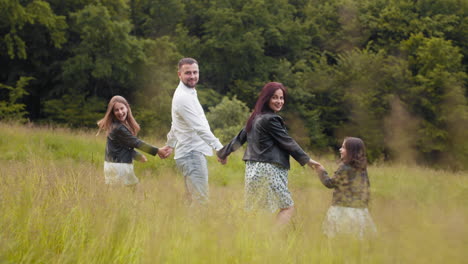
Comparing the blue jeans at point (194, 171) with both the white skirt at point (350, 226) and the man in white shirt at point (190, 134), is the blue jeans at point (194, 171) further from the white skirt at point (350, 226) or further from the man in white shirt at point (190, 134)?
the white skirt at point (350, 226)

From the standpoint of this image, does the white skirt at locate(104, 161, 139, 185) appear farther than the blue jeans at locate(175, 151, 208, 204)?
Yes

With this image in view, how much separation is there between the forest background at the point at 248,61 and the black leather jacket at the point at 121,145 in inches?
803

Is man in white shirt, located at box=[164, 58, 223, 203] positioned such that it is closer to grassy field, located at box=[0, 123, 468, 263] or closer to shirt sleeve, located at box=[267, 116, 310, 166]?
shirt sleeve, located at box=[267, 116, 310, 166]

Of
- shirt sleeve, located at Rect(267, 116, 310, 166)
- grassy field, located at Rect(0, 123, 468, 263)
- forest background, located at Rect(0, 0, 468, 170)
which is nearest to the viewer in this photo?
grassy field, located at Rect(0, 123, 468, 263)

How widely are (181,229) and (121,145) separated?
2.58m

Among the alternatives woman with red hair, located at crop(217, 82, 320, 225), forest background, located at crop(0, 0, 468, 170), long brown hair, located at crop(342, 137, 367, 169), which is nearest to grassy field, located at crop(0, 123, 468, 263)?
woman with red hair, located at crop(217, 82, 320, 225)

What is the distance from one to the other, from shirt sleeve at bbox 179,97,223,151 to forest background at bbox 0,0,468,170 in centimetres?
2050

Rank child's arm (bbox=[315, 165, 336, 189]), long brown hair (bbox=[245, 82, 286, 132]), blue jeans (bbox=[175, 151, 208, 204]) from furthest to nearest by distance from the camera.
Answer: blue jeans (bbox=[175, 151, 208, 204]) → long brown hair (bbox=[245, 82, 286, 132]) → child's arm (bbox=[315, 165, 336, 189])

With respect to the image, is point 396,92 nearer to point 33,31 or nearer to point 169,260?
point 33,31

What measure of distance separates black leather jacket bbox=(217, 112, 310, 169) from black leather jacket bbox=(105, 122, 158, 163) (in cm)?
128

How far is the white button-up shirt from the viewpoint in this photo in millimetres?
5285

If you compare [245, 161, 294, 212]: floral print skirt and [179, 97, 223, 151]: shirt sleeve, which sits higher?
[179, 97, 223, 151]: shirt sleeve

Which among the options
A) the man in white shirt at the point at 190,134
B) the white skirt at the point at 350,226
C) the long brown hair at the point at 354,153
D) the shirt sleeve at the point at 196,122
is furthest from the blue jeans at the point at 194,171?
the white skirt at the point at 350,226

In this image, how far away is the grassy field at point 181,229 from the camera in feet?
8.08
